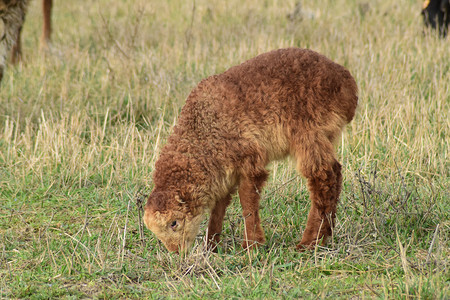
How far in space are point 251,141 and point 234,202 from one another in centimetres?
128

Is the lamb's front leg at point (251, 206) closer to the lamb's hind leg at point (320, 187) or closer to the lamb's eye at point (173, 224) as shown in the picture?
the lamb's hind leg at point (320, 187)

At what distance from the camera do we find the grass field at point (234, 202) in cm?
342

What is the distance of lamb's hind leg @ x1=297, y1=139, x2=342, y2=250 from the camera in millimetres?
3650

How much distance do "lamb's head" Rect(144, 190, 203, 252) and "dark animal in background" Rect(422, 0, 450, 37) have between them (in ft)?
20.3

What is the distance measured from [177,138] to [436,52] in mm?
4699

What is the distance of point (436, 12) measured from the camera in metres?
8.48

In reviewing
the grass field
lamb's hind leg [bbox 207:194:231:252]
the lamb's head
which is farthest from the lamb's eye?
lamb's hind leg [bbox 207:194:231:252]

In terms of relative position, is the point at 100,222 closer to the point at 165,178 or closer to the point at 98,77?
the point at 165,178

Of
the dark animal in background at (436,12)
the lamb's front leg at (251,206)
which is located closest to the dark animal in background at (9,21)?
the lamb's front leg at (251,206)

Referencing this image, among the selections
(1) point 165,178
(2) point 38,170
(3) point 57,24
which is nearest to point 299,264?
(1) point 165,178

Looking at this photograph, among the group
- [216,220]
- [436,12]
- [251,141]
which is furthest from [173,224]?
[436,12]

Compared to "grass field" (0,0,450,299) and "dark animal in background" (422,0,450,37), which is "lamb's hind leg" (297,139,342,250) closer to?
"grass field" (0,0,450,299)

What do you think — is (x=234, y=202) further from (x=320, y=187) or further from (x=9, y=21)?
(x=9, y=21)

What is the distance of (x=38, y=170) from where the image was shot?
5168 millimetres
